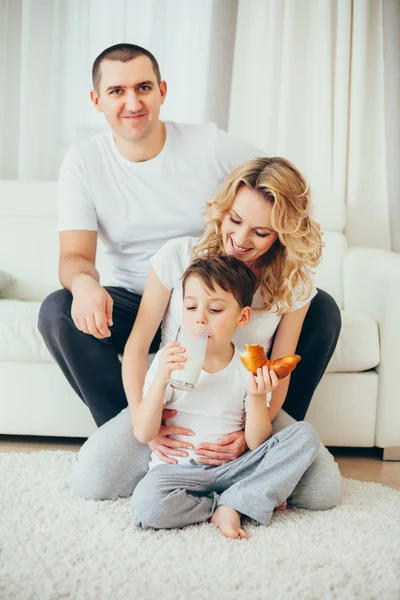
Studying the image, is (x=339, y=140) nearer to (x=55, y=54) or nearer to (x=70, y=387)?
(x=55, y=54)

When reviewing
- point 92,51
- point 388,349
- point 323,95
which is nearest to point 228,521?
point 388,349

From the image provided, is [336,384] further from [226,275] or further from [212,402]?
[226,275]

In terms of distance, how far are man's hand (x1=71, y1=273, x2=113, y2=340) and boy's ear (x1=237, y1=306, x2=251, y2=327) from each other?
342 millimetres

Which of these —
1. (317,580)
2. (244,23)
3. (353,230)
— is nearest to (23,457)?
(317,580)

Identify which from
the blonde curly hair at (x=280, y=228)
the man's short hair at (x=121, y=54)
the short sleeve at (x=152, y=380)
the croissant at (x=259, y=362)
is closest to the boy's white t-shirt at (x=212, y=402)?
the short sleeve at (x=152, y=380)

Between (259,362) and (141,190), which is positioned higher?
(141,190)

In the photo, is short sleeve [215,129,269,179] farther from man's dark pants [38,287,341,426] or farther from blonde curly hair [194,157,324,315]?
man's dark pants [38,287,341,426]

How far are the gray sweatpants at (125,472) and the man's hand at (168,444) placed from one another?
3.2 inches

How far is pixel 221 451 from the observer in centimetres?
181

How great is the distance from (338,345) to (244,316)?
60cm

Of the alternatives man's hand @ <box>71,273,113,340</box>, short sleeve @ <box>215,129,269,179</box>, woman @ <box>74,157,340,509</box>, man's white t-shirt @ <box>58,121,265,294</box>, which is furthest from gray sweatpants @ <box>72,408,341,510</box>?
short sleeve @ <box>215,129,269,179</box>

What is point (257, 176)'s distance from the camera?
6.13ft

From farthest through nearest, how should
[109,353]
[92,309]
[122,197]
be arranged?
[122,197] < [109,353] < [92,309]

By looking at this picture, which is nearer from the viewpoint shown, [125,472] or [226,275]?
[226,275]
